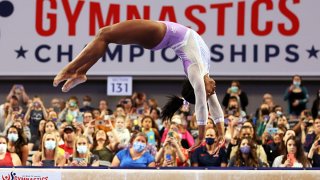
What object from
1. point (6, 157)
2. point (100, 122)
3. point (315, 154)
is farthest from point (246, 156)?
point (6, 157)

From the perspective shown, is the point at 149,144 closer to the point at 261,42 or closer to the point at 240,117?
the point at 240,117

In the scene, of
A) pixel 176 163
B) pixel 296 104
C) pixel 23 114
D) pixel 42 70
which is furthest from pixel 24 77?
pixel 176 163

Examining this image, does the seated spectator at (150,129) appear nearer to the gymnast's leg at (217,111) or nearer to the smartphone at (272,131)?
the smartphone at (272,131)

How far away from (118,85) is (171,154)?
621 centimetres

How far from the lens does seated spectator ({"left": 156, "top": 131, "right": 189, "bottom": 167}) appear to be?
1323 cm

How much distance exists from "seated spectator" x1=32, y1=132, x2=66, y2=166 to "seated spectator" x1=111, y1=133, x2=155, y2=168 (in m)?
0.78

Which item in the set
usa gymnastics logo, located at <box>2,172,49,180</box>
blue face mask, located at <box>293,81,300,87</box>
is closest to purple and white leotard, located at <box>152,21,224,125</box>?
usa gymnastics logo, located at <box>2,172,49,180</box>

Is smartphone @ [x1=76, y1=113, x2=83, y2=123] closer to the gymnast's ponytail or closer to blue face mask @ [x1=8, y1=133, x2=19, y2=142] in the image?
blue face mask @ [x1=8, y1=133, x2=19, y2=142]

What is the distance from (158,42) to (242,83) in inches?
368

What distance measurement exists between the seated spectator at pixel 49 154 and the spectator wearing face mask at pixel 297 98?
5156 mm

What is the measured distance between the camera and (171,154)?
13.3 m

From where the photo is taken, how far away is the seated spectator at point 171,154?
1323 cm

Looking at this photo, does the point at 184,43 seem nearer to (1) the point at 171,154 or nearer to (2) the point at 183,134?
(1) the point at 171,154

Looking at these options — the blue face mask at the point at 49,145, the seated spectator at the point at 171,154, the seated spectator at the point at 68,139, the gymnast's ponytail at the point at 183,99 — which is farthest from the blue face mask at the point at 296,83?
the gymnast's ponytail at the point at 183,99
